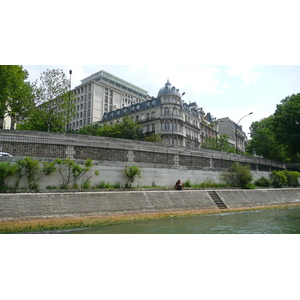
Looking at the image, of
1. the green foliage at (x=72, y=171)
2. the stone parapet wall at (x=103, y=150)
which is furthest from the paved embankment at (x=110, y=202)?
the stone parapet wall at (x=103, y=150)

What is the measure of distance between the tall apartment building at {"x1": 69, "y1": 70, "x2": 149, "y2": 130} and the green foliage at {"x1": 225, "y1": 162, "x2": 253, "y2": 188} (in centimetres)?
5156

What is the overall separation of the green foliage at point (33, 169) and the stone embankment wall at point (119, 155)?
55 centimetres

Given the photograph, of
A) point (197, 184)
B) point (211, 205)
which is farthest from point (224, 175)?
point (211, 205)

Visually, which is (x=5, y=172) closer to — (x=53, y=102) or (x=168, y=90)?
(x=53, y=102)

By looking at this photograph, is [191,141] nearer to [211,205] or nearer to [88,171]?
[211,205]

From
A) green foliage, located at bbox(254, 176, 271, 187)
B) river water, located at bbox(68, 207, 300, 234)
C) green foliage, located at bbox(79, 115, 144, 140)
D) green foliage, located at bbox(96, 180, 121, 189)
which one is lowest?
river water, located at bbox(68, 207, 300, 234)

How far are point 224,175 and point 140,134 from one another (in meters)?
23.2

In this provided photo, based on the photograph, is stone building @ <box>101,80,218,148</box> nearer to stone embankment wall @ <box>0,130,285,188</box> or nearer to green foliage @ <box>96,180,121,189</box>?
stone embankment wall @ <box>0,130,285,188</box>

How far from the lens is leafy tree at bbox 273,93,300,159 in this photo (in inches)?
1504

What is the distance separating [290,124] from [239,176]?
47.3 feet

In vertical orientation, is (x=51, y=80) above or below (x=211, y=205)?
above

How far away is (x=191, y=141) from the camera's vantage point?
60031 millimetres

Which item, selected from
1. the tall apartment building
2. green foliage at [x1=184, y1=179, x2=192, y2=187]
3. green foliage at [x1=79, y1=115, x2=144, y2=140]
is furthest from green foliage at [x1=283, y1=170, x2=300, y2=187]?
the tall apartment building

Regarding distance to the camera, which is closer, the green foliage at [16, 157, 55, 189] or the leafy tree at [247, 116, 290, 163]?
the green foliage at [16, 157, 55, 189]
